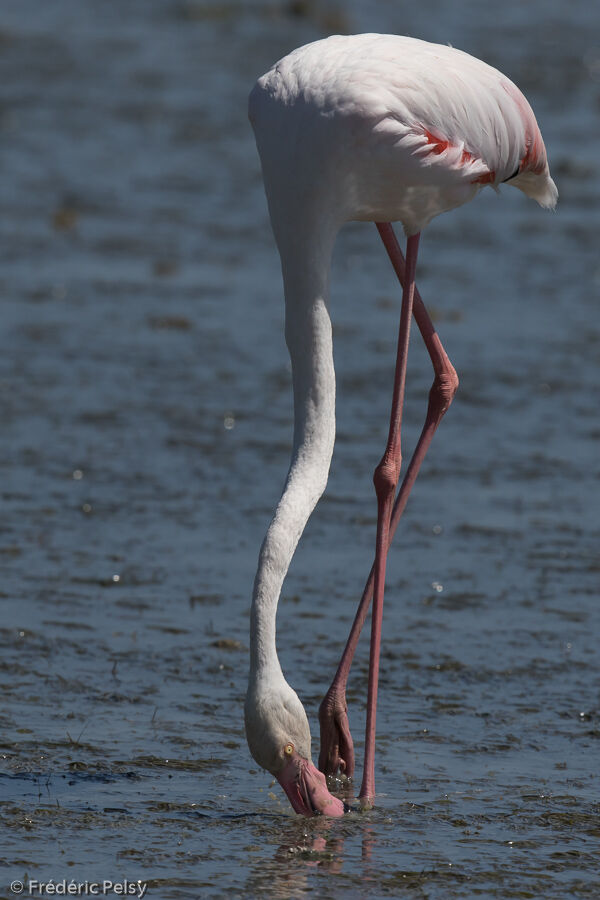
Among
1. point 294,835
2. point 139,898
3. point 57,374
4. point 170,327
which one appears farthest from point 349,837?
point 170,327

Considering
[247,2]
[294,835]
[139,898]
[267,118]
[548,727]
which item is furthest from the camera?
[247,2]

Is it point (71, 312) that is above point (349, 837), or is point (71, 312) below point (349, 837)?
below

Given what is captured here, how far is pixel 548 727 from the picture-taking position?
6.20m

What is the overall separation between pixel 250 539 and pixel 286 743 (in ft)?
9.69

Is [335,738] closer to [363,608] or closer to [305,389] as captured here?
[363,608]

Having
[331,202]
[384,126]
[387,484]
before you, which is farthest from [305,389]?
[384,126]

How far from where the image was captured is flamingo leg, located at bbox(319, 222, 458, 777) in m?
5.83

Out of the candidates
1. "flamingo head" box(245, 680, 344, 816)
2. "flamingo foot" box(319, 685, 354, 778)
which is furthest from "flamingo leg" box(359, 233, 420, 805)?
"flamingo head" box(245, 680, 344, 816)

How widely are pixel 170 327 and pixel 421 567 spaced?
13.5 ft

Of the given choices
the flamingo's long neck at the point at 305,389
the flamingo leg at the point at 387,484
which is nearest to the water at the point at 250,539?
the flamingo leg at the point at 387,484

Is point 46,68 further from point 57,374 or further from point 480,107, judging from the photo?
point 480,107

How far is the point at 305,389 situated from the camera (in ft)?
18.1

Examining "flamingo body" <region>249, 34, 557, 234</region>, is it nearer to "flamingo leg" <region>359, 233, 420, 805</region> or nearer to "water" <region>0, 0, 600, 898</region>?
"flamingo leg" <region>359, 233, 420, 805</region>

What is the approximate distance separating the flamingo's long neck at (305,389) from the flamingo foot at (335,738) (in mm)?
759
